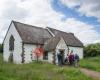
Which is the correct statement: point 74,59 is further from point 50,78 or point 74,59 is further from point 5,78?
point 5,78

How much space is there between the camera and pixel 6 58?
4056cm

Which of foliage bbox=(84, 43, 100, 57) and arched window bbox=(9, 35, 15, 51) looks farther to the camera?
foliage bbox=(84, 43, 100, 57)

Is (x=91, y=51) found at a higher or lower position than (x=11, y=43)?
lower

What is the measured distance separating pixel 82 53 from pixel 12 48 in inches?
792

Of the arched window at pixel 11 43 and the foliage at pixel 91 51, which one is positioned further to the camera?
the foliage at pixel 91 51

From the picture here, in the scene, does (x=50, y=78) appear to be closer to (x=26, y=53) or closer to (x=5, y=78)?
(x=5, y=78)

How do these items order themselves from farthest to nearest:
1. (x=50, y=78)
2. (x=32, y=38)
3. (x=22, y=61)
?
(x=32, y=38), (x=22, y=61), (x=50, y=78)

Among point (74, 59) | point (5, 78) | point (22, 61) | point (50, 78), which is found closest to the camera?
point (5, 78)

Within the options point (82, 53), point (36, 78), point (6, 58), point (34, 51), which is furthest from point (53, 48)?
point (36, 78)

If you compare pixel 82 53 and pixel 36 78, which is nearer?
pixel 36 78

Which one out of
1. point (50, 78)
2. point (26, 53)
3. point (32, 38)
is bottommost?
point (50, 78)

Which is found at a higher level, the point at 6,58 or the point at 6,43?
the point at 6,43

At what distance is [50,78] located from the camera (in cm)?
1995

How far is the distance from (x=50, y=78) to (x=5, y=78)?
3705mm
